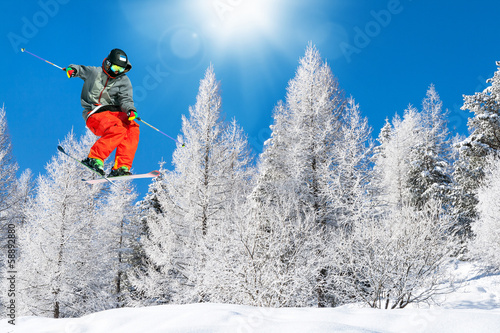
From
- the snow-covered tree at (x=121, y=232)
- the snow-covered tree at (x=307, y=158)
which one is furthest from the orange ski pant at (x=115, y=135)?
the snow-covered tree at (x=121, y=232)

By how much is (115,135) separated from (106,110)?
0.99 feet

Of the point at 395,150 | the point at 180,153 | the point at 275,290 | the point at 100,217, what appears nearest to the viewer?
the point at 275,290

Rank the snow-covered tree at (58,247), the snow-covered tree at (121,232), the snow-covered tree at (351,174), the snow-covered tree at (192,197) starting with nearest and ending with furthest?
the snow-covered tree at (351,174), the snow-covered tree at (192,197), the snow-covered tree at (58,247), the snow-covered tree at (121,232)

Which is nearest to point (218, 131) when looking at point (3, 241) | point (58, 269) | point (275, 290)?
point (275, 290)

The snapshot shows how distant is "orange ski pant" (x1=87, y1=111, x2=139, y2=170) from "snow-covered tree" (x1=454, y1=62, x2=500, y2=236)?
63.0ft

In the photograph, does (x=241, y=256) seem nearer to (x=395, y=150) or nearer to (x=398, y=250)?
(x=398, y=250)

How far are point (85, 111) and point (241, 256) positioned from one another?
602cm

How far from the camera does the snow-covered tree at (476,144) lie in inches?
679

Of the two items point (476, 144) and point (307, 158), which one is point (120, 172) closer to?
point (307, 158)

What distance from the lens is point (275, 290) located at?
742 centimetres

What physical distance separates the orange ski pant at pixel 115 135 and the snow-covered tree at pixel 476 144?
1922 centimetres

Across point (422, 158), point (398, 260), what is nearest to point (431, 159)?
point (422, 158)

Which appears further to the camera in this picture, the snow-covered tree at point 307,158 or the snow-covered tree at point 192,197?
the snow-covered tree at point 192,197

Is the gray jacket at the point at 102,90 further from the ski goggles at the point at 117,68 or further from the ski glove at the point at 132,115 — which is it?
the ski goggles at the point at 117,68
